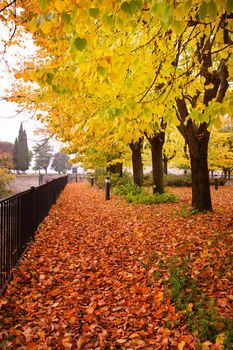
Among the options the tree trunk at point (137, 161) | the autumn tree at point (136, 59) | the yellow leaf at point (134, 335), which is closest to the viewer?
the autumn tree at point (136, 59)

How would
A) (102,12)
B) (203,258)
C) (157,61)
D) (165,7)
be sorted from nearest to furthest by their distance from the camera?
(165,7)
(102,12)
(203,258)
(157,61)

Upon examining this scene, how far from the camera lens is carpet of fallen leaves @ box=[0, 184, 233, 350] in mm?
4168

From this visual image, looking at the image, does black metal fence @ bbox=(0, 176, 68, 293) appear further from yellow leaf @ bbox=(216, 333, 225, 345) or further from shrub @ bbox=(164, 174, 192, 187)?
shrub @ bbox=(164, 174, 192, 187)

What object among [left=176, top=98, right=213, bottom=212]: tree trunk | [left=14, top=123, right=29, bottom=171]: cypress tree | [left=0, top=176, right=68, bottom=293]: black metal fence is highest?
[left=14, top=123, right=29, bottom=171]: cypress tree

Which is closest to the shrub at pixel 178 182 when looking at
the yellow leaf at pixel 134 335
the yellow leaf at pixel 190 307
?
the yellow leaf at pixel 190 307

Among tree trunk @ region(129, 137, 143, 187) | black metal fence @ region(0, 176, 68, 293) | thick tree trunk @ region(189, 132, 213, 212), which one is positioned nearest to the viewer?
black metal fence @ region(0, 176, 68, 293)

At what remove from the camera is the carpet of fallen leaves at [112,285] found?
4.17m

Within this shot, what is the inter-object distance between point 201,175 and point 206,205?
1.01 m

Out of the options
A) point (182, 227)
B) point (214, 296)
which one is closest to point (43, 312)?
point (214, 296)

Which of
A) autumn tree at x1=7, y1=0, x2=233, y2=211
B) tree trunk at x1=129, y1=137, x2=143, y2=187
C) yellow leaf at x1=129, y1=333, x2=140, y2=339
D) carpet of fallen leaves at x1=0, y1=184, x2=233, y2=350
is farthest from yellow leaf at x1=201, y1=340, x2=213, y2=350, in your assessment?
tree trunk at x1=129, y1=137, x2=143, y2=187

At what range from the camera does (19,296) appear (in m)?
5.39

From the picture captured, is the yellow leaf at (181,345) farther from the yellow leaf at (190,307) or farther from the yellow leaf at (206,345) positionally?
the yellow leaf at (190,307)

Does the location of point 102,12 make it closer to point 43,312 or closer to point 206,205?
point 43,312

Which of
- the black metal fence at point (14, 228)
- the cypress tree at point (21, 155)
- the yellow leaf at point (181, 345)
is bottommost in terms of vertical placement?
the yellow leaf at point (181, 345)
